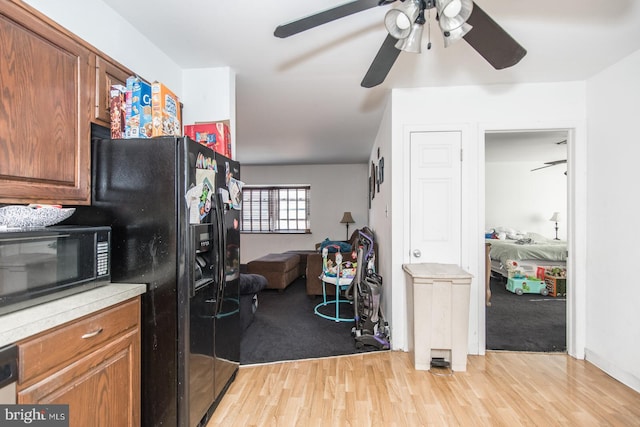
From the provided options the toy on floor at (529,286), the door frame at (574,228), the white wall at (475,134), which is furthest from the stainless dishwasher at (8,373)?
the toy on floor at (529,286)

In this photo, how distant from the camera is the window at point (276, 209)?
686cm

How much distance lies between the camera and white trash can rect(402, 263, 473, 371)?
2291mm

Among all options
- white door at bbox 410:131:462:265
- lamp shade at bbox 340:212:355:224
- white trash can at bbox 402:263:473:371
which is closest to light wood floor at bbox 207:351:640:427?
white trash can at bbox 402:263:473:371

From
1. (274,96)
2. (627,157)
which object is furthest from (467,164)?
(274,96)

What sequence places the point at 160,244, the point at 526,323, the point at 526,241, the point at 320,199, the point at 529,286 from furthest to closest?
1. the point at 320,199
2. the point at 526,241
3. the point at 529,286
4. the point at 526,323
5. the point at 160,244

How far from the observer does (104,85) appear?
5.24 ft

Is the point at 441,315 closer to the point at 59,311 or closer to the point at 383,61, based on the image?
the point at 383,61

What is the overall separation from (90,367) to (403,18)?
1.88m

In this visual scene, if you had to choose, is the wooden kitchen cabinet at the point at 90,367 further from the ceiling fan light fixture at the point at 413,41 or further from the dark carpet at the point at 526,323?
A: the dark carpet at the point at 526,323

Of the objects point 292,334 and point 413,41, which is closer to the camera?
point 413,41

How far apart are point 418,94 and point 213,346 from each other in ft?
8.62

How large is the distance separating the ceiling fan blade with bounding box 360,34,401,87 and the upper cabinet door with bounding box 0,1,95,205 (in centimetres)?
148

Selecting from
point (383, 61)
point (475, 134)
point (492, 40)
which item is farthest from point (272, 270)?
point (492, 40)

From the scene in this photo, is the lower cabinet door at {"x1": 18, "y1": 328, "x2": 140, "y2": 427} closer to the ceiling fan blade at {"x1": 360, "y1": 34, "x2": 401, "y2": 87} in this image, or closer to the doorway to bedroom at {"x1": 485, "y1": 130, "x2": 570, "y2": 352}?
the ceiling fan blade at {"x1": 360, "y1": 34, "x2": 401, "y2": 87}
